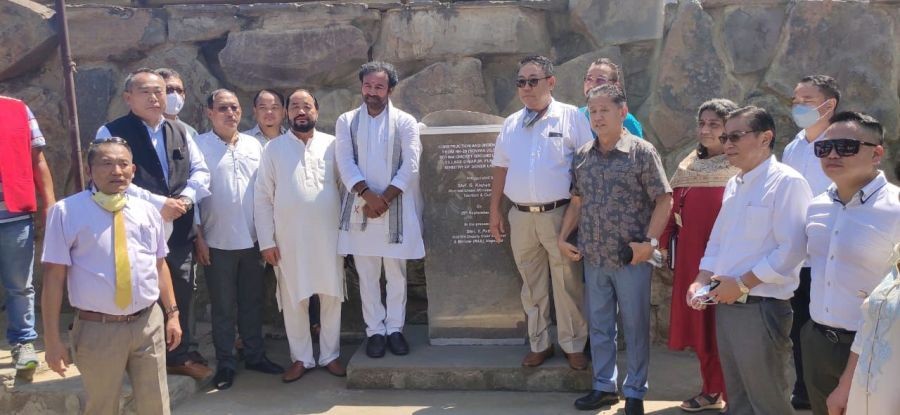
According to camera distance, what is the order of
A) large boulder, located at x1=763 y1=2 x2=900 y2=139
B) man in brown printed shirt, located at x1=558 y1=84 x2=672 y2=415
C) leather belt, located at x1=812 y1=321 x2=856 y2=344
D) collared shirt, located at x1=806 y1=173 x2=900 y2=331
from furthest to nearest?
large boulder, located at x1=763 y1=2 x2=900 y2=139 → man in brown printed shirt, located at x1=558 y1=84 x2=672 y2=415 → leather belt, located at x1=812 y1=321 x2=856 y2=344 → collared shirt, located at x1=806 y1=173 x2=900 y2=331

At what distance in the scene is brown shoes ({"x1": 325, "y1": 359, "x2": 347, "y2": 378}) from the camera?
4.39 meters

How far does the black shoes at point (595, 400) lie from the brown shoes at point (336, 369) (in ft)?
4.57

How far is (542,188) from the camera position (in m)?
3.91

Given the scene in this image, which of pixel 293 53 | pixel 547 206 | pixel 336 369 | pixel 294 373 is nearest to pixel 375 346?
pixel 336 369

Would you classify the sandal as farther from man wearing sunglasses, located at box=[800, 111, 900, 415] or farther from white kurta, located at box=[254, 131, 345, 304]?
white kurta, located at box=[254, 131, 345, 304]

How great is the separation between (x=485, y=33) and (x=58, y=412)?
11.2 ft

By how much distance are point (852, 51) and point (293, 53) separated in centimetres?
360

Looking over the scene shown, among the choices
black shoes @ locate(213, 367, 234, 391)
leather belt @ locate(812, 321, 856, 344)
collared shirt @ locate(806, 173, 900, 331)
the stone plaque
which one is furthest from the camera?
the stone plaque

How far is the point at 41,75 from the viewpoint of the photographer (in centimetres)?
530

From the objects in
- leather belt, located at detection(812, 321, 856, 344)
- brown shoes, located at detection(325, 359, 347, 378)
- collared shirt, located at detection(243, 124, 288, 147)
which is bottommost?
brown shoes, located at detection(325, 359, 347, 378)

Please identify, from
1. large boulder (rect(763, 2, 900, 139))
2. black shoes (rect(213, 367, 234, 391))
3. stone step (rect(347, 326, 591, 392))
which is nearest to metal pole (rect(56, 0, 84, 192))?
black shoes (rect(213, 367, 234, 391))

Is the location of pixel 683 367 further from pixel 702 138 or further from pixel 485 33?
pixel 485 33

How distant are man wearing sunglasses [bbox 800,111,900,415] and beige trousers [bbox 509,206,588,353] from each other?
1518mm

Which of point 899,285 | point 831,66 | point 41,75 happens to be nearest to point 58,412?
point 41,75
